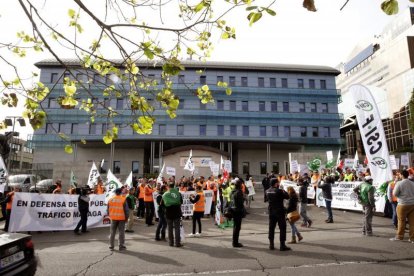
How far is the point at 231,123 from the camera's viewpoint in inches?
1902

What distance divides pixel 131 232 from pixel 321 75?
4833cm

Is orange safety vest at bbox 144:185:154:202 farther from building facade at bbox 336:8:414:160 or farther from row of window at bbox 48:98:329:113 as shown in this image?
building facade at bbox 336:8:414:160

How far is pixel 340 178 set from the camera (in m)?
17.9

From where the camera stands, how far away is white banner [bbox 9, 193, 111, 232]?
36.7ft

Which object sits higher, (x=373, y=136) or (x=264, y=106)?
(x=264, y=106)

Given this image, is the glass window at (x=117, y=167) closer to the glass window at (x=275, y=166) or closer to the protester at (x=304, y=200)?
the glass window at (x=275, y=166)

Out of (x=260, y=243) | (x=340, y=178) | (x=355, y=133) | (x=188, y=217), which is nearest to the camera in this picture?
(x=260, y=243)

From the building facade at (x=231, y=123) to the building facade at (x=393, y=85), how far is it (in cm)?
794

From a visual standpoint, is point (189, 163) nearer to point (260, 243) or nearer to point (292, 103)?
point (260, 243)

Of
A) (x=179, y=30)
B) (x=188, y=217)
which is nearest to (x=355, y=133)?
(x=188, y=217)

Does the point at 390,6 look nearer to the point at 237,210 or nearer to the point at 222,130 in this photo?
the point at 237,210

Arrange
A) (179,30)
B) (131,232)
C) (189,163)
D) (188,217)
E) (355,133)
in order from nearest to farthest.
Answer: (179,30) → (131,232) → (188,217) → (189,163) → (355,133)

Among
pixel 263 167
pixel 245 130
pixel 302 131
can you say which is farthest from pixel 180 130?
pixel 302 131

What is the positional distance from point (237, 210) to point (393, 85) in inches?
2554
